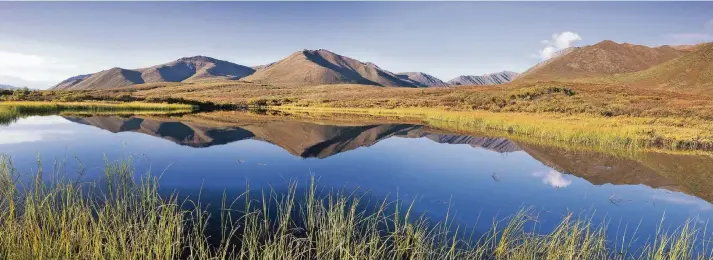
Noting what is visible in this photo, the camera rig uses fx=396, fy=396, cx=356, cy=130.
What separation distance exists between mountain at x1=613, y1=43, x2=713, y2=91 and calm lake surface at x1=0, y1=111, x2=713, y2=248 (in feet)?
407

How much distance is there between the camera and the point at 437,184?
1538 centimetres

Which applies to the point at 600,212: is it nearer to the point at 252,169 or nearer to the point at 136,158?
the point at 252,169

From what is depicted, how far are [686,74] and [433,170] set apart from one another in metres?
161

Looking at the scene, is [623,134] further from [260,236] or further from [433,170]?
[260,236]

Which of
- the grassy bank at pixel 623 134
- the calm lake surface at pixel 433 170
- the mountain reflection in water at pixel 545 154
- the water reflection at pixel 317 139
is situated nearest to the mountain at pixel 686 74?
the grassy bank at pixel 623 134

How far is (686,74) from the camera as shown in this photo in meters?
135

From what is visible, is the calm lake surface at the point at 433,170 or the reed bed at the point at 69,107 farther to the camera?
the reed bed at the point at 69,107

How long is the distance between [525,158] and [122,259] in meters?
20.5

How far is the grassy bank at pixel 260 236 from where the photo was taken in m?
5.92

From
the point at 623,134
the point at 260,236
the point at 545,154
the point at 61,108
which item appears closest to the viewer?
the point at 260,236

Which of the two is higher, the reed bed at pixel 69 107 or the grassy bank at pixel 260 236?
the reed bed at pixel 69 107

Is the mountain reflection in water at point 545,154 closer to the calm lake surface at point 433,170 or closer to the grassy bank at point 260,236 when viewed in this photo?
the calm lake surface at point 433,170

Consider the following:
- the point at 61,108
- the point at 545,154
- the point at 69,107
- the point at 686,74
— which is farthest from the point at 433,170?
the point at 686,74

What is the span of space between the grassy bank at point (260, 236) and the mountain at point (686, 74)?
138m
